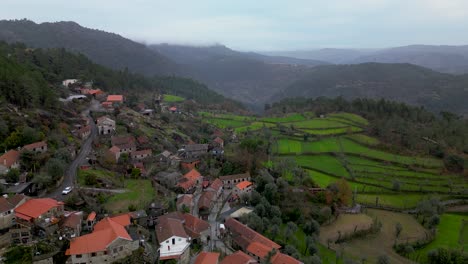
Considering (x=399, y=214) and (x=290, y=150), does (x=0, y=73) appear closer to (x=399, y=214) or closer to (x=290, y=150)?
(x=290, y=150)

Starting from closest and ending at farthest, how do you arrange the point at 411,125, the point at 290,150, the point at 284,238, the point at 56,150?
the point at 284,238 < the point at 56,150 < the point at 290,150 < the point at 411,125

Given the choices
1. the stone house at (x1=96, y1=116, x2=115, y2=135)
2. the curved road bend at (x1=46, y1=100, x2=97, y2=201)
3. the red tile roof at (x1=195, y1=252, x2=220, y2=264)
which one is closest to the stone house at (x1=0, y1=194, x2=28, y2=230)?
the curved road bend at (x1=46, y1=100, x2=97, y2=201)

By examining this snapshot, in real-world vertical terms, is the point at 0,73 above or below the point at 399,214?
above

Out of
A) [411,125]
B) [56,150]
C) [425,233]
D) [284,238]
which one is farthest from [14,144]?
[411,125]

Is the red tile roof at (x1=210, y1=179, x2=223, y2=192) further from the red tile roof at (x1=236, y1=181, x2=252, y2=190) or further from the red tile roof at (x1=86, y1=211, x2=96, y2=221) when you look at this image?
the red tile roof at (x1=86, y1=211, x2=96, y2=221)

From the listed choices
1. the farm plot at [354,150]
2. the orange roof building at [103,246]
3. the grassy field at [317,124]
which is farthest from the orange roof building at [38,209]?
the grassy field at [317,124]

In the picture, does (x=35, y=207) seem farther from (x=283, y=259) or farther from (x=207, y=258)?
(x=283, y=259)
